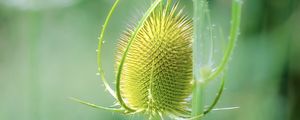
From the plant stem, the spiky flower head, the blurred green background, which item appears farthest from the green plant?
the blurred green background

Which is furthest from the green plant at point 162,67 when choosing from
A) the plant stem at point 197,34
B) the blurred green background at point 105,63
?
the blurred green background at point 105,63

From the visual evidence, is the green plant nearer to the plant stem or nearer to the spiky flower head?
the spiky flower head

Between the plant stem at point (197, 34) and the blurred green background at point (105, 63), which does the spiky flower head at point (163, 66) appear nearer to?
the plant stem at point (197, 34)

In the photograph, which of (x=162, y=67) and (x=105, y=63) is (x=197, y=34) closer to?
(x=162, y=67)

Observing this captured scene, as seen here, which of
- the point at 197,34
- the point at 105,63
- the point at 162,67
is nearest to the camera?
the point at 197,34

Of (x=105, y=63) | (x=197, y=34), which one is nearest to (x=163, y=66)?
(x=197, y=34)

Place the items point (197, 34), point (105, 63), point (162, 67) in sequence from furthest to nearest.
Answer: point (105, 63)
point (162, 67)
point (197, 34)
